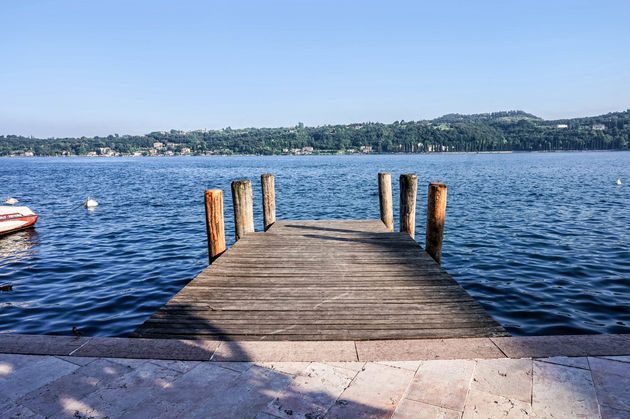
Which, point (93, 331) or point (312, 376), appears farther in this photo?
point (93, 331)

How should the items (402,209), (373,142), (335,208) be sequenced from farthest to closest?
(373,142)
(335,208)
(402,209)

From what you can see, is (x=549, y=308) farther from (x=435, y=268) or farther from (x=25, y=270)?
(x=25, y=270)

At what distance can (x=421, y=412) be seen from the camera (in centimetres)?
271

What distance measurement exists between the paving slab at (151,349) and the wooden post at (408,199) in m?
6.32

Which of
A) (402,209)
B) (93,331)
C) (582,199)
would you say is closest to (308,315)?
(93,331)

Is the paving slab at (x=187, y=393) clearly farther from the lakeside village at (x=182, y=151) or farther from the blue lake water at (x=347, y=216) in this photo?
the lakeside village at (x=182, y=151)

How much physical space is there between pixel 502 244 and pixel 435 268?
790 centimetres

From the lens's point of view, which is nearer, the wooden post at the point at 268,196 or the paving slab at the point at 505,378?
the paving slab at the point at 505,378

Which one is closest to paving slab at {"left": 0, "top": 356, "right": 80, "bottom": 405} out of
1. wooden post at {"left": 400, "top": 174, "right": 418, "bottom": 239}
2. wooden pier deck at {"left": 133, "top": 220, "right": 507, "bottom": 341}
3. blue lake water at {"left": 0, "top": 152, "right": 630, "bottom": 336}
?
wooden pier deck at {"left": 133, "top": 220, "right": 507, "bottom": 341}

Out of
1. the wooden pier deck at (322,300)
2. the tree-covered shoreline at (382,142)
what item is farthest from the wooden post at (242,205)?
the tree-covered shoreline at (382,142)

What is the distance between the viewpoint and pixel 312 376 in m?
3.17

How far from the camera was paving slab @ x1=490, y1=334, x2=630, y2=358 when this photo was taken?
3459 mm

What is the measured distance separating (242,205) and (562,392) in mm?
7322

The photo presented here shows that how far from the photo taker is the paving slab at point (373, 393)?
8.87 ft
